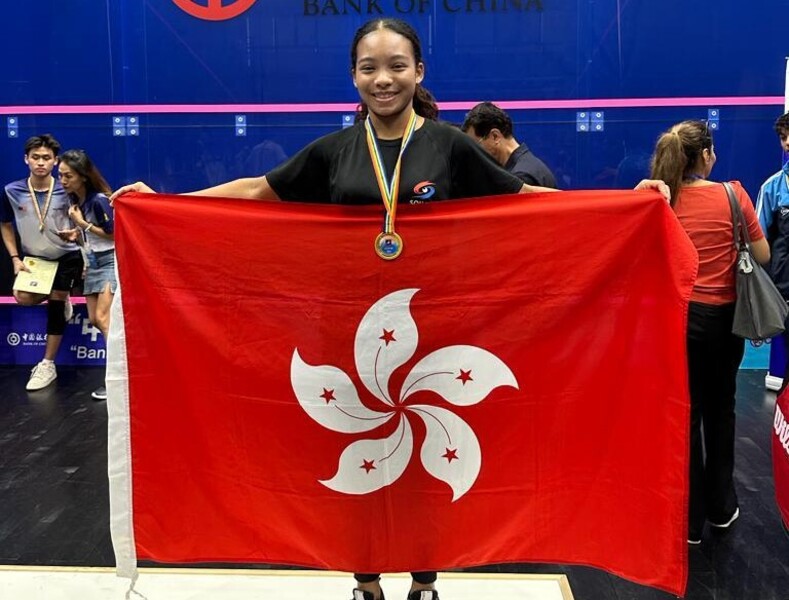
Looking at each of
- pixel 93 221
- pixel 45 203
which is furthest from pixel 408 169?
pixel 45 203

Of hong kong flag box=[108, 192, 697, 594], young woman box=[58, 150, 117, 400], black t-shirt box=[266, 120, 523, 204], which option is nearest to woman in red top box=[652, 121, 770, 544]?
hong kong flag box=[108, 192, 697, 594]

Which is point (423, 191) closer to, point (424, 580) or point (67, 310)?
point (424, 580)

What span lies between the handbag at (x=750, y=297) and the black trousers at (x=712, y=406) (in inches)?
3.9

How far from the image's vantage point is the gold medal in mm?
1742

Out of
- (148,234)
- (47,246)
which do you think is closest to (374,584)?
(148,234)

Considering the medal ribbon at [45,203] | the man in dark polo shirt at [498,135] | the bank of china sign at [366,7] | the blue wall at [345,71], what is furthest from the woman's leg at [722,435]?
A: the medal ribbon at [45,203]

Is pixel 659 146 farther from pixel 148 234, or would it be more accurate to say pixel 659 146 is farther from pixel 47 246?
pixel 47 246

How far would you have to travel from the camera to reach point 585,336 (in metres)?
1.78

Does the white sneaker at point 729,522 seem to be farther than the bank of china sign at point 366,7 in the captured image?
No

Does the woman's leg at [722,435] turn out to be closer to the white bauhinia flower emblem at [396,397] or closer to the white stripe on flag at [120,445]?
the white bauhinia flower emblem at [396,397]

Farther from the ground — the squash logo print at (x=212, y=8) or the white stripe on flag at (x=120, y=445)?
the squash logo print at (x=212, y=8)

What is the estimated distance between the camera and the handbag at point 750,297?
7.88 ft

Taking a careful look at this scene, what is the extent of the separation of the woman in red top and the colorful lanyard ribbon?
1.19 metres

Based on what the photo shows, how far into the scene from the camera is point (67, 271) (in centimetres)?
489
